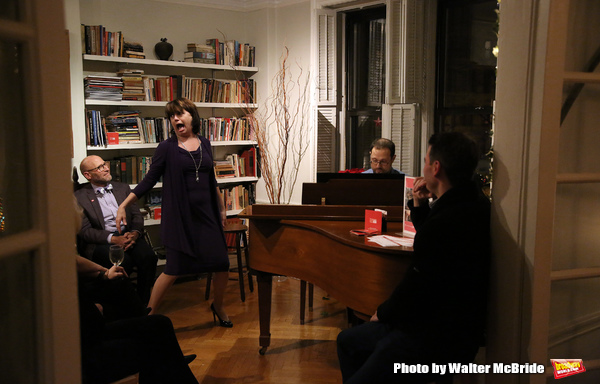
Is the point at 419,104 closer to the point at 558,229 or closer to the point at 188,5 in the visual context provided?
the point at 188,5

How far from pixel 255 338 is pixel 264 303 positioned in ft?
1.56

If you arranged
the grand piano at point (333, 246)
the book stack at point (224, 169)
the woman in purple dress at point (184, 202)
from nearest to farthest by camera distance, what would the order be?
1. the grand piano at point (333, 246)
2. the woman in purple dress at point (184, 202)
3. the book stack at point (224, 169)

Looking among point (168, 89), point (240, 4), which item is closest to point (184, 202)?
point (168, 89)

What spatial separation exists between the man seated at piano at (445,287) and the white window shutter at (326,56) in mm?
3503

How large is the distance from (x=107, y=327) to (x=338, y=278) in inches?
41.2

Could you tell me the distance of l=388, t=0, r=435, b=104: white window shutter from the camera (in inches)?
188

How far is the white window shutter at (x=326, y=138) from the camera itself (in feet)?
18.0

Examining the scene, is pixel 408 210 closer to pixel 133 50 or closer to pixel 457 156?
pixel 457 156

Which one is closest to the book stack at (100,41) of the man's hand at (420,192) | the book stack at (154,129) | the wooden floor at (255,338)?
the book stack at (154,129)

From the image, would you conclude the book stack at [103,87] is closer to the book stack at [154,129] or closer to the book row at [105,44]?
the book row at [105,44]

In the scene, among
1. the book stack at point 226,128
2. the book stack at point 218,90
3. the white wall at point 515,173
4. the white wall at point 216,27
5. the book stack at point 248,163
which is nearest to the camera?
the white wall at point 515,173

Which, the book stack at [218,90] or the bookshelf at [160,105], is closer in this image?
the bookshelf at [160,105]

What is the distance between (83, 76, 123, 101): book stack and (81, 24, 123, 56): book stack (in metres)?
0.24

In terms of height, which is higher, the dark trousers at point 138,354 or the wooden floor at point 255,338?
the dark trousers at point 138,354
